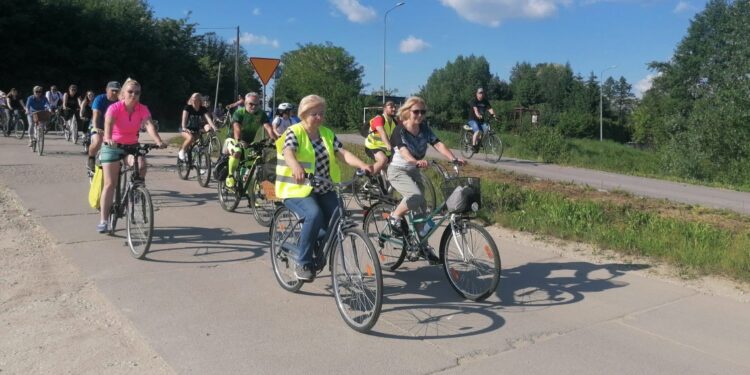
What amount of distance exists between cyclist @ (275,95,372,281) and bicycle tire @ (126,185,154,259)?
1.85 m

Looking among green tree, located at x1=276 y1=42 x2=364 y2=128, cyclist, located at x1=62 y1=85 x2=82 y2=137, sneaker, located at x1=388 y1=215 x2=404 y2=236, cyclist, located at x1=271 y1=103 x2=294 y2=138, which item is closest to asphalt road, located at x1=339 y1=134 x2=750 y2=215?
cyclist, located at x1=271 y1=103 x2=294 y2=138

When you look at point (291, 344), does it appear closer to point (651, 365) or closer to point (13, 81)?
point (651, 365)

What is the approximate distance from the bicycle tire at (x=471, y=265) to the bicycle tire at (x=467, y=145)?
38.5ft

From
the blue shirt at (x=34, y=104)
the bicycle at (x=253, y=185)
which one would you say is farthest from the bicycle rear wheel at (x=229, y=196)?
the blue shirt at (x=34, y=104)

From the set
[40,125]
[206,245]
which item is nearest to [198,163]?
[206,245]

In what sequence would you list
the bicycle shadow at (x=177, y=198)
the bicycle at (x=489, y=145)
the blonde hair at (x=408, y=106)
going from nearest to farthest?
the blonde hair at (x=408, y=106) → the bicycle shadow at (x=177, y=198) → the bicycle at (x=489, y=145)

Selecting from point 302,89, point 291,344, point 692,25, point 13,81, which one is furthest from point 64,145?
point 692,25

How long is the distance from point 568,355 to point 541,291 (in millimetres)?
1419

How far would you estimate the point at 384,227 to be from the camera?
584cm

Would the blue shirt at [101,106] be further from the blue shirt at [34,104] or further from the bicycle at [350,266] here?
the blue shirt at [34,104]

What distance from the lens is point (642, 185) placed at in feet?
42.4

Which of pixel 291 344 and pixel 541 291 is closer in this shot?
pixel 291 344

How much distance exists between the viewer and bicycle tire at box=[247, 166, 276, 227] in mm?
7699

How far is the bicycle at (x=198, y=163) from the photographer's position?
35.7ft
